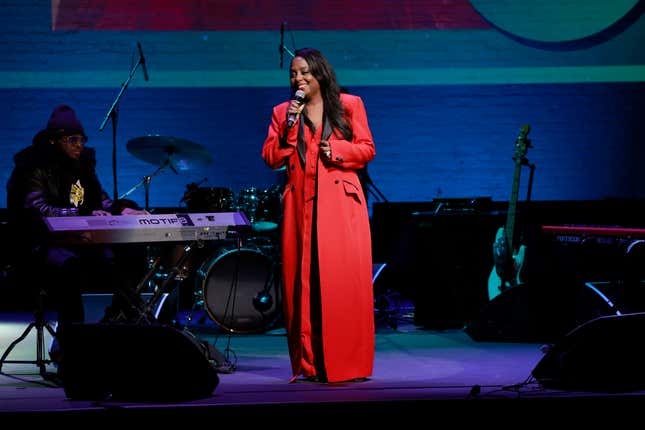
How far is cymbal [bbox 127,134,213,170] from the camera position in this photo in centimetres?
636

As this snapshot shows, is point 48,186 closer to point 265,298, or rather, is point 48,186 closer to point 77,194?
point 77,194

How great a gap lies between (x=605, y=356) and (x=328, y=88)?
1.90 metres

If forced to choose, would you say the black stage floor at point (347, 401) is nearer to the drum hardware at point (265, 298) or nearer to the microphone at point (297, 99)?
the microphone at point (297, 99)

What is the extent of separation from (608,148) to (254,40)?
3881mm

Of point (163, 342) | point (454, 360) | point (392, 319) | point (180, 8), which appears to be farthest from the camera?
point (180, 8)

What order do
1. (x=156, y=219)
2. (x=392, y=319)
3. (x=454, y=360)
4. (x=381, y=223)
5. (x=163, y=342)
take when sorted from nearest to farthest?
(x=163, y=342) < (x=156, y=219) < (x=454, y=360) < (x=392, y=319) < (x=381, y=223)

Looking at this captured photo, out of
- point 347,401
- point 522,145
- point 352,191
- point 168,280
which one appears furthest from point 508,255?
point 347,401

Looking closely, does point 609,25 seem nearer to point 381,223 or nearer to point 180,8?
point 381,223

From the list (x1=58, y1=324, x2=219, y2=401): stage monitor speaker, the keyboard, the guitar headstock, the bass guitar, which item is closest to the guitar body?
the bass guitar

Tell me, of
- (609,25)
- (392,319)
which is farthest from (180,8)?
(609,25)

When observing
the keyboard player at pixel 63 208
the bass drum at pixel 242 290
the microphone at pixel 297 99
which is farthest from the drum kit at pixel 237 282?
the microphone at pixel 297 99

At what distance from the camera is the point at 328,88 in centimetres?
430

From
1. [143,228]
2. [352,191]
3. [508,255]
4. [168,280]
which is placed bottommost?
[168,280]

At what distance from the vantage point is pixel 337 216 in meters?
4.24
